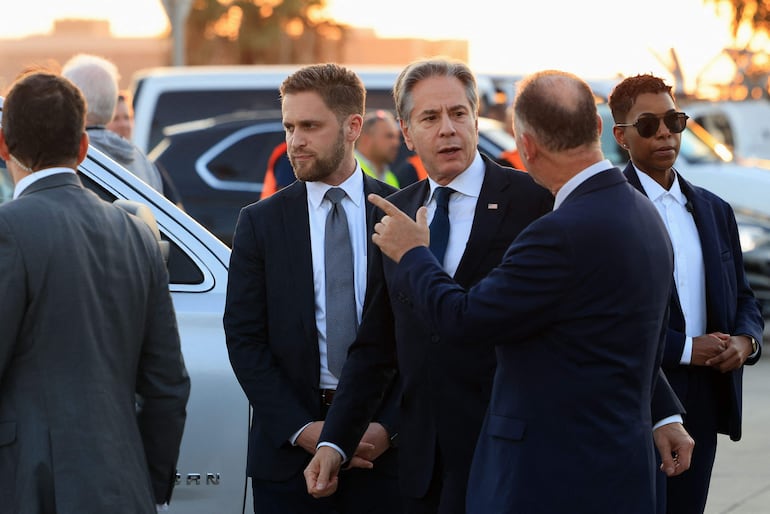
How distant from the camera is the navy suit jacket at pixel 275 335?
14.3ft

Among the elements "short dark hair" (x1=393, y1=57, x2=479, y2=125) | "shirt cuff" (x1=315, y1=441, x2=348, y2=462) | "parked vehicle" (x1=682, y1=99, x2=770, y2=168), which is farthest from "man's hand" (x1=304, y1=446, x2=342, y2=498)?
"parked vehicle" (x1=682, y1=99, x2=770, y2=168)

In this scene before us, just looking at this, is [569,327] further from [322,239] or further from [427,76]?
[322,239]

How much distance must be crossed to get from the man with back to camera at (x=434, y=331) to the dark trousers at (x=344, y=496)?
10.5 inches

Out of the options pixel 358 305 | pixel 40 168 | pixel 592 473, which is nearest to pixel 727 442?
pixel 358 305

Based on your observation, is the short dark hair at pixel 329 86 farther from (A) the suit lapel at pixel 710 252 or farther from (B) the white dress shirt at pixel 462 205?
(A) the suit lapel at pixel 710 252

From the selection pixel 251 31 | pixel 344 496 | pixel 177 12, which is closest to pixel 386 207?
pixel 344 496

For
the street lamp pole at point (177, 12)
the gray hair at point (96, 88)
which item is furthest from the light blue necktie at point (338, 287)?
the street lamp pole at point (177, 12)

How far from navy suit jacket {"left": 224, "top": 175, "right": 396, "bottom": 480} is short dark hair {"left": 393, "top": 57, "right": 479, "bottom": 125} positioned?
0.44m

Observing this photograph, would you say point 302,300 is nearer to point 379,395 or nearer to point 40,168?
point 379,395

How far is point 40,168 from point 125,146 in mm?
2872

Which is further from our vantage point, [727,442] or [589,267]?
[727,442]

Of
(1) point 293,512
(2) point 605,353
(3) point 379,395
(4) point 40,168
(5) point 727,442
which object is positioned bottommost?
(5) point 727,442

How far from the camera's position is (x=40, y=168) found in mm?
3480

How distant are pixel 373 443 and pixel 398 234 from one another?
0.88 meters
